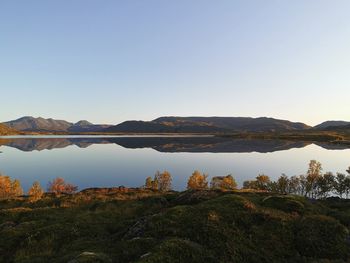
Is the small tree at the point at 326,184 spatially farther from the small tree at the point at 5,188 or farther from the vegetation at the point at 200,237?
the small tree at the point at 5,188

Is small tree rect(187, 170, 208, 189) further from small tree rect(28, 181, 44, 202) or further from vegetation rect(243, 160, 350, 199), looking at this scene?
small tree rect(28, 181, 44, 202)

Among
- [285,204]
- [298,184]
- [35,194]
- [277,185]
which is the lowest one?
[298,184]

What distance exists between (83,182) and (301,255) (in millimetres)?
116471

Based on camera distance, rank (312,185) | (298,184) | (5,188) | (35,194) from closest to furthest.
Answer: (35,194)
(5,188)
(312,185)
(298,184)

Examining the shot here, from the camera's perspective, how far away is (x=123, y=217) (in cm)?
3077

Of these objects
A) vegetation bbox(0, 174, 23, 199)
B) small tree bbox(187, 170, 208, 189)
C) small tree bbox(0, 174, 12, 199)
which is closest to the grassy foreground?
vegetation bbox(0, 174, 23, 199)

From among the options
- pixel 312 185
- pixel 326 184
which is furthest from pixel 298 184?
pixel 326 184

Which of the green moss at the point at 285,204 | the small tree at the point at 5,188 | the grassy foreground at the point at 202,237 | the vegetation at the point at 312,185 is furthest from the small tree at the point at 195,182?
the grassy foreground at the point at 202,237

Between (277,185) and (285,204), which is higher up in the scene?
(285,204)

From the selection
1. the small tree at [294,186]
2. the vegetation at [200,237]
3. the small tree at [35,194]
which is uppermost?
the vegetation at [200,237]

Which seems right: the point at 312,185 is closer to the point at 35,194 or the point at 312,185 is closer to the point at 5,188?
the point at 35,194

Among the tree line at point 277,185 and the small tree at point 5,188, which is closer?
the small tree at point 5,188

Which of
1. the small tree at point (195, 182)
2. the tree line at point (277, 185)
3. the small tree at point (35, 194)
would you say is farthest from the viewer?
the small tree at point (195, 182)

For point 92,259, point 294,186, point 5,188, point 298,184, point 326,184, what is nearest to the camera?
point 92,259
